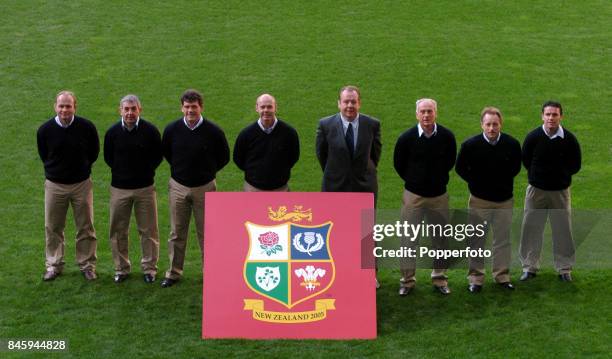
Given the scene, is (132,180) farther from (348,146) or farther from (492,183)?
(492,183)

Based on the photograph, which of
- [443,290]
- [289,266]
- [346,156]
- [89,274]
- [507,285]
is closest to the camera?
[289,266]

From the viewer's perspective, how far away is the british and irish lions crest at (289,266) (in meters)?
7.66

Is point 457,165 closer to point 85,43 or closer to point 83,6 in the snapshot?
point 85,43

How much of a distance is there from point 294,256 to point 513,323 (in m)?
1.97

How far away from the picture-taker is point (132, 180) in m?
8.71

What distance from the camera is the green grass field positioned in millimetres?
7840

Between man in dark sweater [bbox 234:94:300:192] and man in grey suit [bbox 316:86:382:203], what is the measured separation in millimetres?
334

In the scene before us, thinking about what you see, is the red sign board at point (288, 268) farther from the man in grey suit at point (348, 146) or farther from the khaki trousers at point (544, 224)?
the khaki trousers at point (544, 224)

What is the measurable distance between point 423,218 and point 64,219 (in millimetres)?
3441

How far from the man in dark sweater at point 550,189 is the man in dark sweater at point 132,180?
3520 millimetres

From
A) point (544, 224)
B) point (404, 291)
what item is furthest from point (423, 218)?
point (544, 224)

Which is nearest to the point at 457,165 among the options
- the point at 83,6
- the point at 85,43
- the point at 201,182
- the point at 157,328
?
the point at 201,182

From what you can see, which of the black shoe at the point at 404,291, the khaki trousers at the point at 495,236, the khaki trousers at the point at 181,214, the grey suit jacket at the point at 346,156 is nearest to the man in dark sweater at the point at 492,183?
the khaki trousers at the point at 495,236

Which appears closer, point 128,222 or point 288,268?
point 288,268
